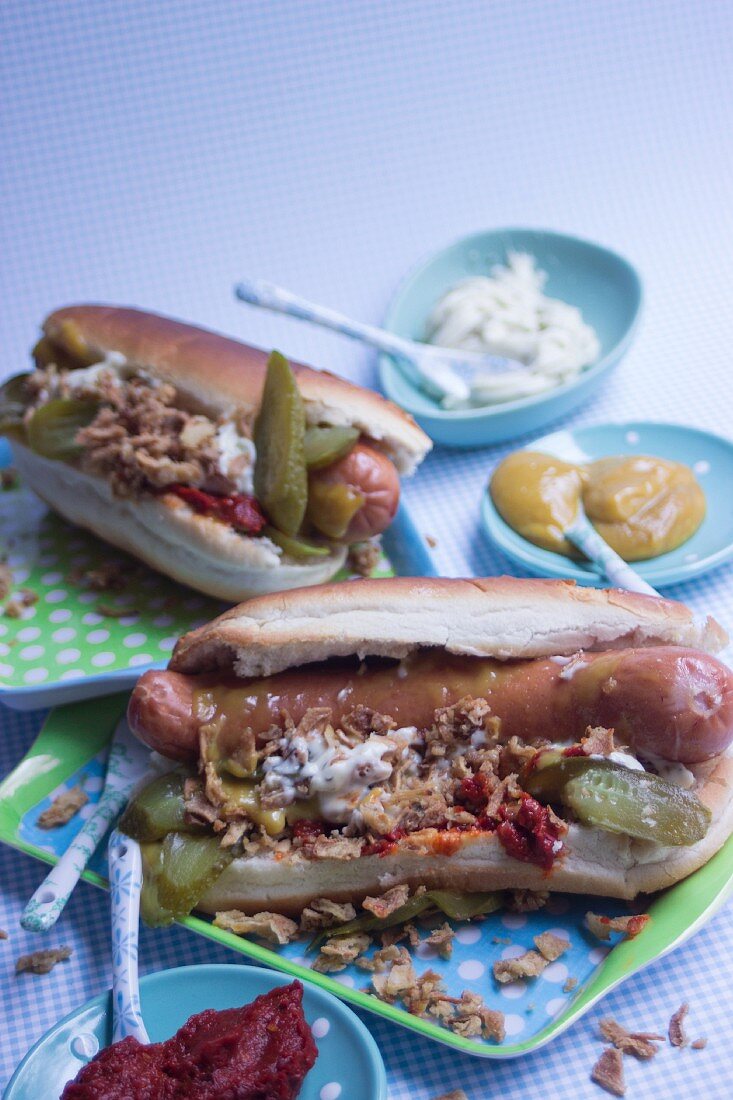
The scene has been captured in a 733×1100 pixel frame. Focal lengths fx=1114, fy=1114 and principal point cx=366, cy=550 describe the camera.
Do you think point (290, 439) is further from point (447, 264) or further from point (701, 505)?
point (447, 264)

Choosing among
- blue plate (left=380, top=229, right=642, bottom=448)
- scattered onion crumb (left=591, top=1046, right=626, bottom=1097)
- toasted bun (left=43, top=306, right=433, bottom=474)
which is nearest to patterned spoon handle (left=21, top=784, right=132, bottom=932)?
scattered onion crumb (left=591, top=1046, right=626, bottom=1097)

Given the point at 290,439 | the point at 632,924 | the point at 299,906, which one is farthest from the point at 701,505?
the point at 299,906

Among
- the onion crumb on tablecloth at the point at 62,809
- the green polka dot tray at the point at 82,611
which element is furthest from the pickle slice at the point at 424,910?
the green polka dot tray at the point at 82,611

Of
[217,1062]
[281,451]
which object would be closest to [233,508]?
[281,451]

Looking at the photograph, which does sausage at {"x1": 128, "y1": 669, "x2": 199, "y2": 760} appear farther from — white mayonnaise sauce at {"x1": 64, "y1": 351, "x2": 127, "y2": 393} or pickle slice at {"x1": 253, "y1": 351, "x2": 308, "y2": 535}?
white mayonnaise sauce at {"x1": 64, "y1": 351, "x2": 127, "y2": 393}

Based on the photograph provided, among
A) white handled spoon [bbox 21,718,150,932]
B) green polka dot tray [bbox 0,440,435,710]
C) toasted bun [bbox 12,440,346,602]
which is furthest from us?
toasted bun [bbox 12,440,346,602]

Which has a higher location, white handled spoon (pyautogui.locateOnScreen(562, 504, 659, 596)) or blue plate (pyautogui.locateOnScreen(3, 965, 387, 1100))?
white handled spoon (pyautogui.locateOnScreen(562, 504, 659, 596))

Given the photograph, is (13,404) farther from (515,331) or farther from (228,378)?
(515,331)
